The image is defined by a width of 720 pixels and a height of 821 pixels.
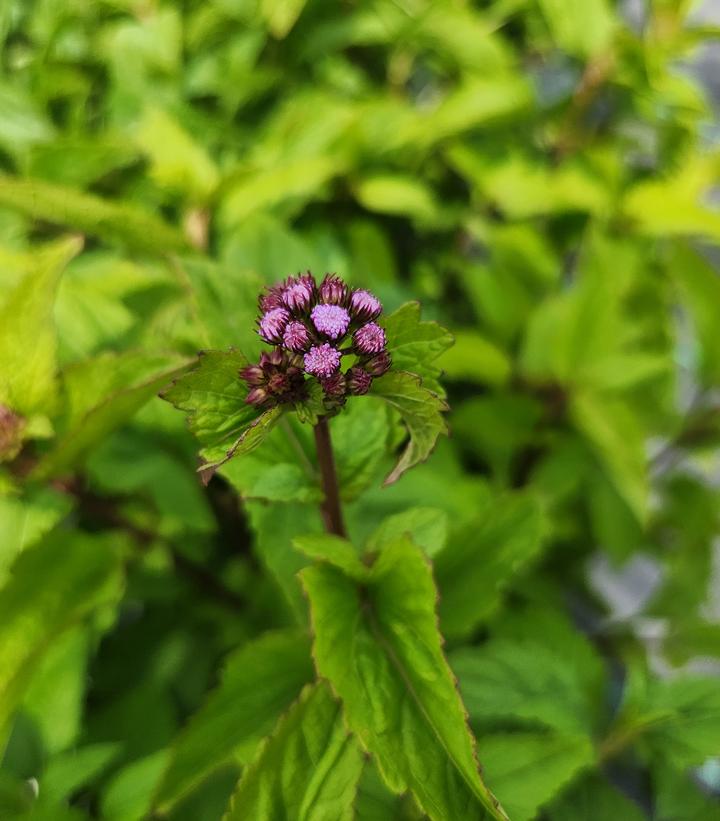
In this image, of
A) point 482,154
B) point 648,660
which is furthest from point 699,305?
point 648,660

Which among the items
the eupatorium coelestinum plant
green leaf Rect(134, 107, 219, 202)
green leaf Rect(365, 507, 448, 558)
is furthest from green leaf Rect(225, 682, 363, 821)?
green leaf Rect(134, 107, 219, 202)

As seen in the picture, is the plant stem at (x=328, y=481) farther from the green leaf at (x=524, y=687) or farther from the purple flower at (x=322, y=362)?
the green leaf at (x=524, y=687)

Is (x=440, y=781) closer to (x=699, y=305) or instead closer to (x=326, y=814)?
(x=326, y=814)

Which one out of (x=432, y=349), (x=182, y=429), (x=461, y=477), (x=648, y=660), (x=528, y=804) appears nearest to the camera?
(x=432, y=349)

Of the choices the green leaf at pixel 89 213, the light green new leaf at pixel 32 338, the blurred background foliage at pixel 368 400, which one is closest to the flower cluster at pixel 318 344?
the blurred background foliage at pixel 368 400

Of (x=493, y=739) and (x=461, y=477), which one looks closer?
(x=493, y=739)

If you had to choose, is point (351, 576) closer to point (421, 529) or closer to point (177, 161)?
point (421, 529)

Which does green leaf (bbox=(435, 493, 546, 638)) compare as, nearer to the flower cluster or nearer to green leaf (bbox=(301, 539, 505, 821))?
green leaf (bbox=(301, 539, 505, 821))
